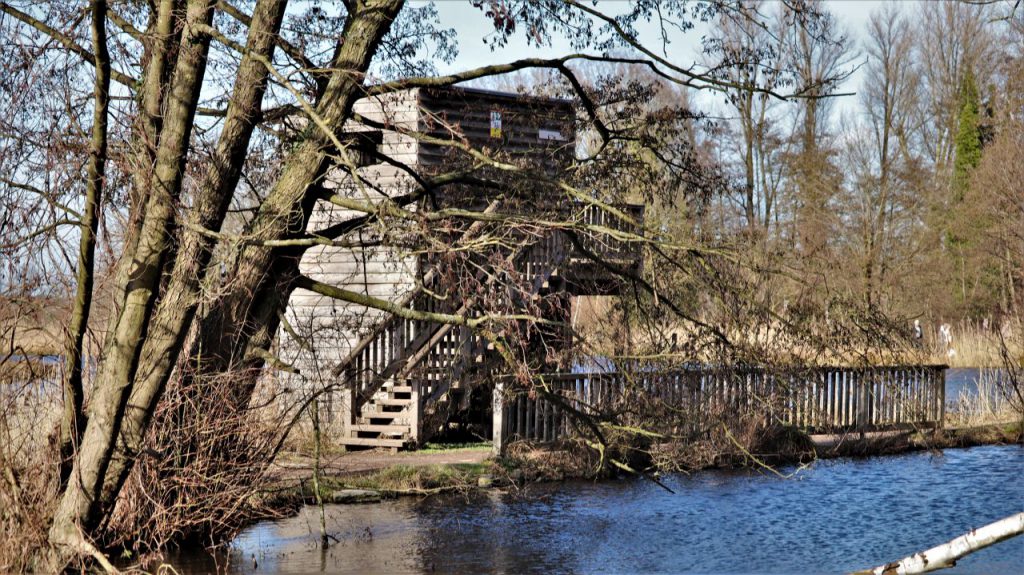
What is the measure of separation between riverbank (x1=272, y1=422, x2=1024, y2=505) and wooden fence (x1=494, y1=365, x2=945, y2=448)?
38cm

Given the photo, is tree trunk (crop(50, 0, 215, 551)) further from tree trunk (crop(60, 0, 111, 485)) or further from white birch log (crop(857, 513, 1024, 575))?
white birch log (crop(857, 513, 1024, 575))

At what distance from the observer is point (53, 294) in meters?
9.54

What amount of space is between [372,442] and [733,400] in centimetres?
604

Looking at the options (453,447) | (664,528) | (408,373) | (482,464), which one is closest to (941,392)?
(453,447)

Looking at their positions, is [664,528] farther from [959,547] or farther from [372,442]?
[959,547]

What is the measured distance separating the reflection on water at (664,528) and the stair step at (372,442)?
309 cm

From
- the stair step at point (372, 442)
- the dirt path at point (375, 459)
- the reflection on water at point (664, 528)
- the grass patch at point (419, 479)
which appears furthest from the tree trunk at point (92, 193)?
the stair step at point (372, 442)

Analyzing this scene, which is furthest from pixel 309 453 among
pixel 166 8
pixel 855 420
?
pixel 855 420

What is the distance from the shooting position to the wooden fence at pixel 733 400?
55.9 feet

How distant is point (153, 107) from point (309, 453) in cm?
800

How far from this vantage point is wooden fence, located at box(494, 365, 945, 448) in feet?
55.9

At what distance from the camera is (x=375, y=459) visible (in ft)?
57.1

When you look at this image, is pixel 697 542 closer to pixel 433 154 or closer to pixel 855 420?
pixel 855 420

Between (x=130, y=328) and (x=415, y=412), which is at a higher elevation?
(x=130, y=328)
